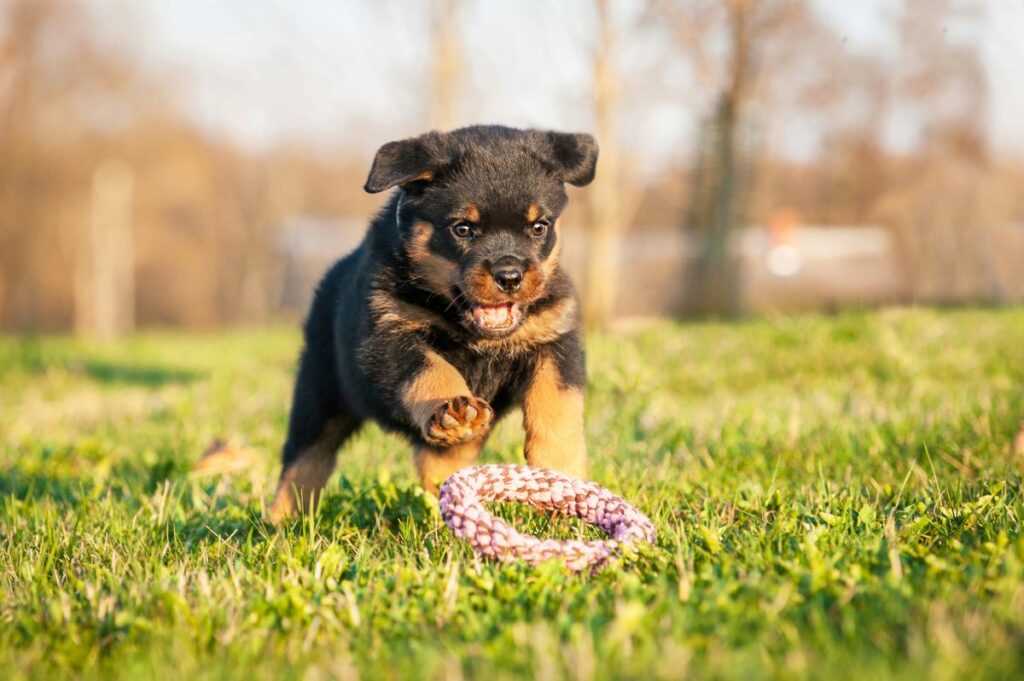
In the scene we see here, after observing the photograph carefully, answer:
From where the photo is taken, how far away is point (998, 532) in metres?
2.28

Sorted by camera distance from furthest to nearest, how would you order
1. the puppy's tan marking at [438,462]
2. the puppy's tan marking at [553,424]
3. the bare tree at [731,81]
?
the bare tree at [731,81], the puppy's tan marking at [438,462], the puppy's tan marking at [553,424]

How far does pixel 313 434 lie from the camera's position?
12.5 feet

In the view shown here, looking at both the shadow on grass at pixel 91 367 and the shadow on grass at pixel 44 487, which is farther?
the shadow on grass at pixel 91 367

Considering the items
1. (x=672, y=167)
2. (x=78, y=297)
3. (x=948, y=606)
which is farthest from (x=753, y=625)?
(x=78, y=297)

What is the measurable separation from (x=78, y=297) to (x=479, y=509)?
2819 centimetres

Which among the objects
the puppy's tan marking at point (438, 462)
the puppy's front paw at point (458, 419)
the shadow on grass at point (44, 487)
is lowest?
the shadow on grass at point (44, 487)

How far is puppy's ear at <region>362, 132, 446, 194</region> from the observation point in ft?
10.6

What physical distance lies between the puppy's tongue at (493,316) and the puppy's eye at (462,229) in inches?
9.6

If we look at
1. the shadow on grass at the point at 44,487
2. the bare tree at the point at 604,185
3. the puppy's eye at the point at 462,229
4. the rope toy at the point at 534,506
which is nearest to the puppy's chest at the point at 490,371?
the puppy's eye at the point at 462,229

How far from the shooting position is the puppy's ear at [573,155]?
3506mm

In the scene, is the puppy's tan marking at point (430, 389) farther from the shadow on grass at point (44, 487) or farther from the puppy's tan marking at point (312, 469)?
the shadow on grass at point (44, 487)

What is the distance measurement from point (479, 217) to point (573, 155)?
494mm

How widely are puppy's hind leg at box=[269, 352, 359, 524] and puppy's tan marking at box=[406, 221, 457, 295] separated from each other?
724 millimetres

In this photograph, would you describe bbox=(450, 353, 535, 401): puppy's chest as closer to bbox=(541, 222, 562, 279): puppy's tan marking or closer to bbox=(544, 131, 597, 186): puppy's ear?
bbox=(541, 222, 562, 279): puppy's tan marking
